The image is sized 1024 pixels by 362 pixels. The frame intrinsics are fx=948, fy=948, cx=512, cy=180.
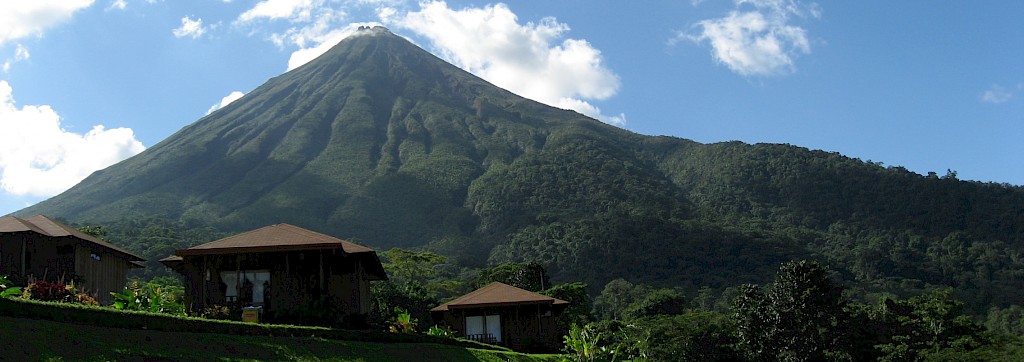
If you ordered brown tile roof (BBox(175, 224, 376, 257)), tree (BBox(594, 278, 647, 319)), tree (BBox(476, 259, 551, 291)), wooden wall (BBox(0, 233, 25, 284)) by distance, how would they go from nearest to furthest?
brown tile roof (BBox(175, 224, 376, 257)), wooden wall (BBox(0, 233, 25, 284)), tree (BBox(476, 259, 551, 291)), tree (BBox(594, 278, 647, 319))

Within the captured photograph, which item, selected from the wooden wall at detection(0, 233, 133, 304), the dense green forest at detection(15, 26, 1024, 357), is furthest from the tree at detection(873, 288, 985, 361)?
the wooden wall at detection(0, 233, 133, 304)

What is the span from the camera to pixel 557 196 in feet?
390

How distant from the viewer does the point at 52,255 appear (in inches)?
1068

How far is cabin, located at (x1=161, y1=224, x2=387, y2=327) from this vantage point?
76.6 feet

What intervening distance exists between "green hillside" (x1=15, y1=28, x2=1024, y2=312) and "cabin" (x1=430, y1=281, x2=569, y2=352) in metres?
49.9

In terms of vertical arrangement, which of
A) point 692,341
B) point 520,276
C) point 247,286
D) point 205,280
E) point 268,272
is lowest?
point 692,341

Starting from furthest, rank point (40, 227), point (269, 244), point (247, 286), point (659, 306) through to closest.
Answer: point (659, 306) < point (40, 227) < point (247, 286) < point (269, 244)

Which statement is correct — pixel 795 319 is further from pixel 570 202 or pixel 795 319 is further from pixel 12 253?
pixel 570 202

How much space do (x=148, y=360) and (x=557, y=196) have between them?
10539 cm

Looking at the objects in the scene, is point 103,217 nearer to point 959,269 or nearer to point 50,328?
point 959,269

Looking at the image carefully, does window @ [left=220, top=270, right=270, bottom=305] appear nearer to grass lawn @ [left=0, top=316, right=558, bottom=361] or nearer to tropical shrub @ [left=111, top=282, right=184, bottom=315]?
tropical shrub @ [left=111, top=282, right=184, bottom=315]

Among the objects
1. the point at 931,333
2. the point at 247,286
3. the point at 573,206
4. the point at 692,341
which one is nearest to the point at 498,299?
the point at 692,341

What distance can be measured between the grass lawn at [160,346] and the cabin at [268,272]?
12.5ft

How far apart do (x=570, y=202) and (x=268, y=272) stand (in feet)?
303
